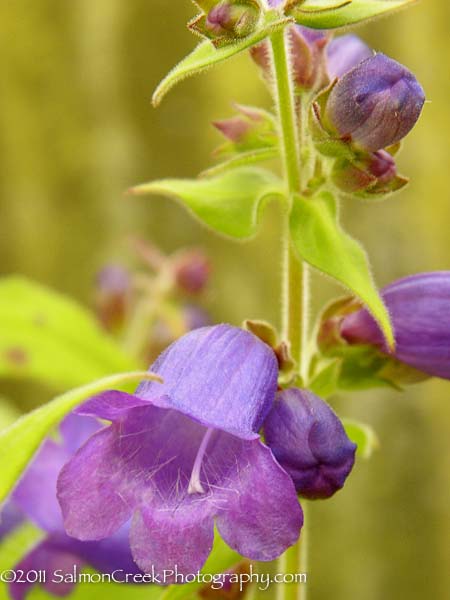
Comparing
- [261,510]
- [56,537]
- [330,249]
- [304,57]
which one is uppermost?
[304,57]

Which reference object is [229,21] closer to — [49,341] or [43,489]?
[43,489]

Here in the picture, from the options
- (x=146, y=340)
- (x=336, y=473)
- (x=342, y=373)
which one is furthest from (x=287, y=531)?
(x=146, y=340)

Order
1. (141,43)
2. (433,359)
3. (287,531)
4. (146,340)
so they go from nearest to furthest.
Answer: (287,531)
(433,359)
(146,340)
(141,43)

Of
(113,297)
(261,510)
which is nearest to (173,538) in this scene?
(261,510)

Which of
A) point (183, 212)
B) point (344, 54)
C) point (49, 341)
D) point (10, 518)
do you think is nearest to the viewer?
point (344, 54)

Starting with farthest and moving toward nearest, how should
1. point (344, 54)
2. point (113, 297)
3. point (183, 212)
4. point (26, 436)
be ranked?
point (183, 212)
point (113, 297)
point (344, 54)
point (26, 436)

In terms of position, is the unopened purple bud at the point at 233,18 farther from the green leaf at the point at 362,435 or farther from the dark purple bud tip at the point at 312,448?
the green leaf at the point at 362,435

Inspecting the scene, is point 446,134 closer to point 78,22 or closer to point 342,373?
point 78,22
